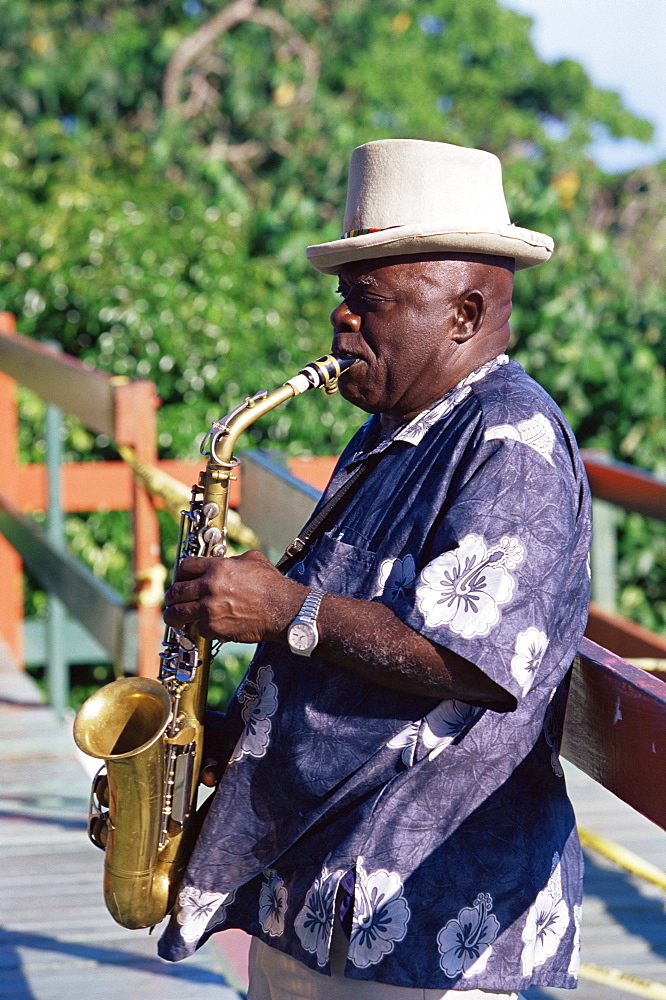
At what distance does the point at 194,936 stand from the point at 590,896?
181cm

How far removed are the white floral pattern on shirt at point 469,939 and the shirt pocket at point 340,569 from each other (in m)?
0.41

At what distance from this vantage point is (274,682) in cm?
183

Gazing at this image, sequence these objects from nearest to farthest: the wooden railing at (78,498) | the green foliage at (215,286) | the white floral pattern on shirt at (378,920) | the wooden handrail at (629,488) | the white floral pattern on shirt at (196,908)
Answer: the white floral pattern on shirt at (378,920), the white floral pattern on shirt at (196,908), the wooden railing at (78,498), the wooden handrail at (629,488), the green foliage at (215,286)

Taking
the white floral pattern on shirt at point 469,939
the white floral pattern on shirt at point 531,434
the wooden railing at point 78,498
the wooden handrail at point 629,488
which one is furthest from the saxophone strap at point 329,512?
the wooden handrail at point 629,488

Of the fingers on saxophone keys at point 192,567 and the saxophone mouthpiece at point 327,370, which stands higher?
the saxophone mouthpiece at point 327,370

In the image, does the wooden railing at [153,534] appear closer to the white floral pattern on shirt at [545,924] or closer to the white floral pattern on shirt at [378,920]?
the white floral pattern on shirt at [545,924]

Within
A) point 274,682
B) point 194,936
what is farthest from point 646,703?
point 194,936

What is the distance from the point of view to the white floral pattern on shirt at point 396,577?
1.69m

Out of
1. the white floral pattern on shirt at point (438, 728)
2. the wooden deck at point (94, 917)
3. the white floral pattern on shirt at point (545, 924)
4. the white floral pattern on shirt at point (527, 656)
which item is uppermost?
the white floral pattern on shirt at point (527, 656)

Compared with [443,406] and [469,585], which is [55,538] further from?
[469,585]

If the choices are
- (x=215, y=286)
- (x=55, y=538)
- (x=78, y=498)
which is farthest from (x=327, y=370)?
(x=215, y=286)

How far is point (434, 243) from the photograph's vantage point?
1.77 metres

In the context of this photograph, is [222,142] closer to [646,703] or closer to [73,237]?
[73,237]

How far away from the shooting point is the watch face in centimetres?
162
